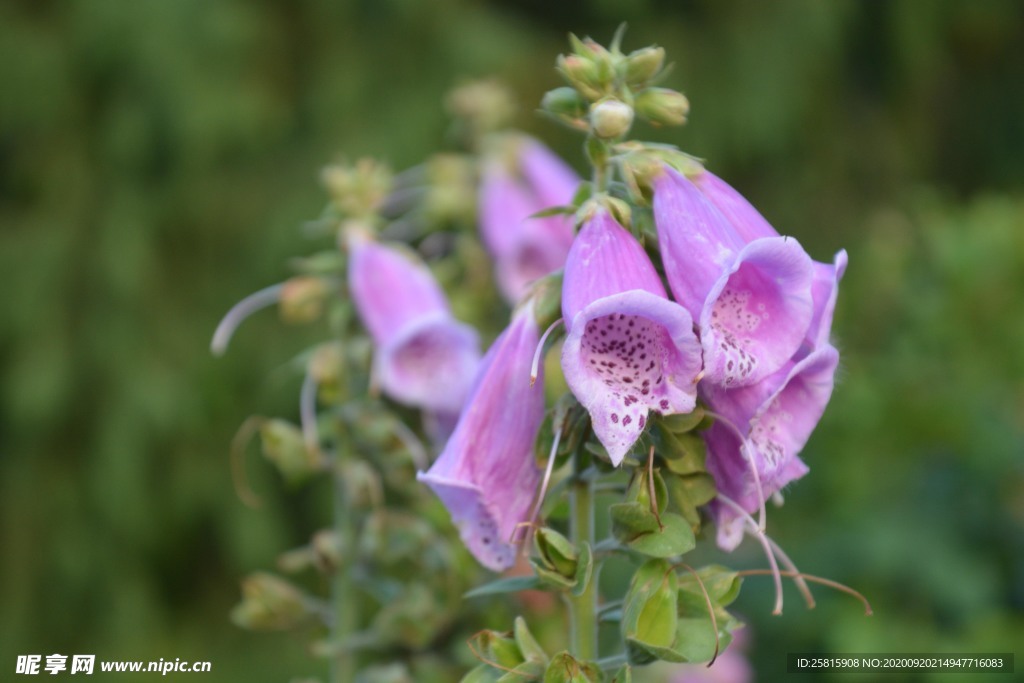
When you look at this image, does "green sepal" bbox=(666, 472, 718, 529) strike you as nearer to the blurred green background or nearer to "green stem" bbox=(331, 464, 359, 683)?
"green stem" bbox=(331, 464, 359, 683)

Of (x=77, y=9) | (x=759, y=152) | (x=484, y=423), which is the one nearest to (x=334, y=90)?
(x=77, y=9)

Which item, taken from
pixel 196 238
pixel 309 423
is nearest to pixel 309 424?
pixel 309 423

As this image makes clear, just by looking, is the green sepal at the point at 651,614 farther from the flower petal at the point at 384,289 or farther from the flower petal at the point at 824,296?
the flower petal at the point at 384,289

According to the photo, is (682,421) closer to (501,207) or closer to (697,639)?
(697,639)

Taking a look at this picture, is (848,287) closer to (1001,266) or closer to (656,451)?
(1001,266)

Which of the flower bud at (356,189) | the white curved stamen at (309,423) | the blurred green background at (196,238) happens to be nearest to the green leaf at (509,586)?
the white curved stamen at (309,423)

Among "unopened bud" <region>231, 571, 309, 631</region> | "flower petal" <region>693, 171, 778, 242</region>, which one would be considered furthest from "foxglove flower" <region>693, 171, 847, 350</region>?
"unopened bud" <region>231, 571, 309, 631</region>
